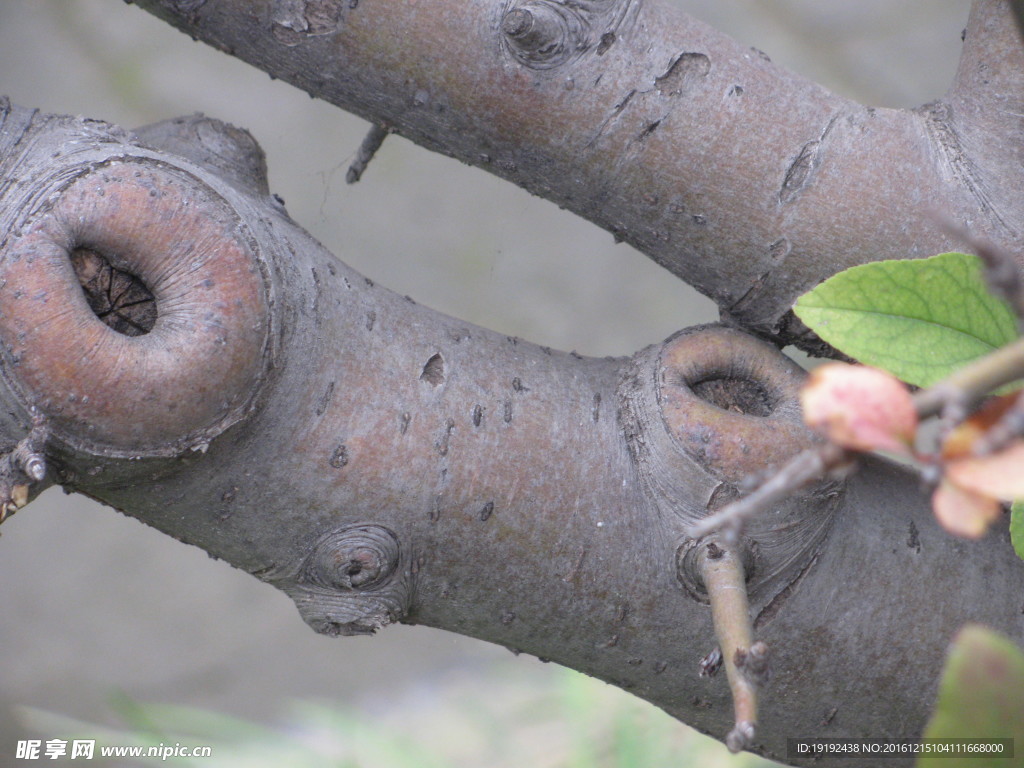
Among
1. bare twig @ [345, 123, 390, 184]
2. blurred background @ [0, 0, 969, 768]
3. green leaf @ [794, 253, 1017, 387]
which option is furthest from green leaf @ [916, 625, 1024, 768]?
blurred background @ [0, 0, 969, 768]

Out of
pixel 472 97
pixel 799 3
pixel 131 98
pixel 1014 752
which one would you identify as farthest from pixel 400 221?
pixel 1014 752

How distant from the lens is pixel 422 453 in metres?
0.48

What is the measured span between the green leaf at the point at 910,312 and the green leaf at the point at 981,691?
17 cm

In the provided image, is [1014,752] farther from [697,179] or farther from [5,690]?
[5,690]

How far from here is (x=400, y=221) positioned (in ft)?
7.43

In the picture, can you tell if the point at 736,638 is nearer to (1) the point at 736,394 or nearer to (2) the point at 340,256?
(1) the point at 736,394

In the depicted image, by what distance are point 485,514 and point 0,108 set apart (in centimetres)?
33

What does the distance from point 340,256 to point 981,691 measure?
7.10 feet

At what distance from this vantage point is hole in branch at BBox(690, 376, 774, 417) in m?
0.54

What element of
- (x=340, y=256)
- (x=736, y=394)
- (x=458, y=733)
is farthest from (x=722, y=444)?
(x=340, y=256)

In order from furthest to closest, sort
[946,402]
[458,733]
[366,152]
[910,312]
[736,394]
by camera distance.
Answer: [458,733] < [366,152] < [736,394] < [910,312] < [946,402]

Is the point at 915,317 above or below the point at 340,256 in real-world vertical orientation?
below

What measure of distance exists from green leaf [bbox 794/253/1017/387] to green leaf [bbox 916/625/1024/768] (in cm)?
17

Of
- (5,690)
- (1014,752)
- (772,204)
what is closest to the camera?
(1014,752)
